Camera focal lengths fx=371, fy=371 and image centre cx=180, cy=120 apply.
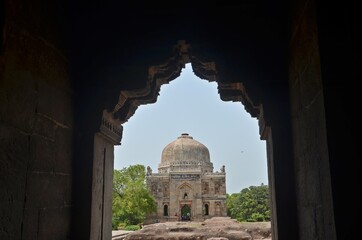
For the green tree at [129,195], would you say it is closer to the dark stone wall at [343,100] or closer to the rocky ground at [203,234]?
the rocky ground at [203,234]

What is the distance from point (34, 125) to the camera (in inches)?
88.1

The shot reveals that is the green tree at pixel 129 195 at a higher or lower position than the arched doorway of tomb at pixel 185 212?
higher

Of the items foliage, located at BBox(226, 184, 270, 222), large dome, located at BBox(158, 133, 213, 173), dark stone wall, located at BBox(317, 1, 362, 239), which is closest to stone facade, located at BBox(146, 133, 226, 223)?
large dome, located at BBox(158, 133, 213, 173)

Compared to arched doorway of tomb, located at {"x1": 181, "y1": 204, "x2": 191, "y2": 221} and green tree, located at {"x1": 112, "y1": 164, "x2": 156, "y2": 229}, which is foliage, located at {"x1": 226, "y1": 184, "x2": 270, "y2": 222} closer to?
arched doorway of tomb, located at {"x1": 181, "y1": 204, "x2": 191, "y2": 221}

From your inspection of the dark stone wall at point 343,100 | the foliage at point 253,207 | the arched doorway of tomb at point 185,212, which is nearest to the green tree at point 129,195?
the arched doorway of tomb at point 185,212

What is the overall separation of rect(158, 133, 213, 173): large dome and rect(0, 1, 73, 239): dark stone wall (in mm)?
38410

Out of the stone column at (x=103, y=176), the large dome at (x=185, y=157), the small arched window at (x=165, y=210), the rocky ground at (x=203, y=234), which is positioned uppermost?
the large dome at (x=185, y=157)

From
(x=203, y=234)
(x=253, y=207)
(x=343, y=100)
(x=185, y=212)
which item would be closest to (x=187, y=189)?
(x=185, y=212)

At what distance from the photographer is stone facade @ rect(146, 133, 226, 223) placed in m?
40.0

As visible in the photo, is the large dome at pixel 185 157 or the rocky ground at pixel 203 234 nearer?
the rocky ground at pixel 203 234

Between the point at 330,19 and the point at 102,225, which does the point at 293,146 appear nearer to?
the point at 330,19

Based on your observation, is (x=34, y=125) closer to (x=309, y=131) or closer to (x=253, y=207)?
(x=309, y=131)

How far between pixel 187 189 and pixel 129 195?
11724 mm

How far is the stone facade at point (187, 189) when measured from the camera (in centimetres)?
4000
